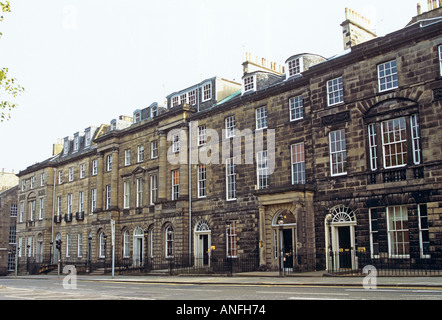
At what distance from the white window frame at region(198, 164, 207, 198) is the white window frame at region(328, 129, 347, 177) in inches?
454

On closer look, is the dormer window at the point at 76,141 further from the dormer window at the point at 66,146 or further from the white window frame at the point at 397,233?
the white window frame at the point at 397,233

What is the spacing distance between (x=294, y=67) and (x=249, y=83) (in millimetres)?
3982

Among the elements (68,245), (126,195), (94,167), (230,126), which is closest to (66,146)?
(94,167)

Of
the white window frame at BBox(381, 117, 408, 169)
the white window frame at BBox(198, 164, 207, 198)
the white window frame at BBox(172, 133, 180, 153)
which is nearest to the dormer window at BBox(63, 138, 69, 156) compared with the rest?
the white window frame at BBox(172, 133, 180, 153)

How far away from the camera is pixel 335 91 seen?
89.4 feet

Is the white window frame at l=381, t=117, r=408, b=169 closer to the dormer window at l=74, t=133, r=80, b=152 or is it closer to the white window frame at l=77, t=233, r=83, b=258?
the white window frame at l=77, t=233, r=83, b=258

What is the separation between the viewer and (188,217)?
3669 centimetres

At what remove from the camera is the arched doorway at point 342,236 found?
2553 cm

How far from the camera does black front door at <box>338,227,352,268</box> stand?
25656 mm

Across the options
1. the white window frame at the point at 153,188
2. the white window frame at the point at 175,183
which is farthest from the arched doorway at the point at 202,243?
the white window frame at the point at 153,188

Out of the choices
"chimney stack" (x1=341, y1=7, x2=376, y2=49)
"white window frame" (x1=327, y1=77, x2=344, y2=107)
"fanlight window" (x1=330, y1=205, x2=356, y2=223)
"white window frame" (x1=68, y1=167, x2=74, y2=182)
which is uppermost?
"chimney stack" (x1=341, y1=7, x2=376, y2=49)

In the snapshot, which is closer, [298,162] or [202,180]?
[298,162]

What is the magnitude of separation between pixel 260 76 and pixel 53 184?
33.3m

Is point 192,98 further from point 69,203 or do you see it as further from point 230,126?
point 69,203
